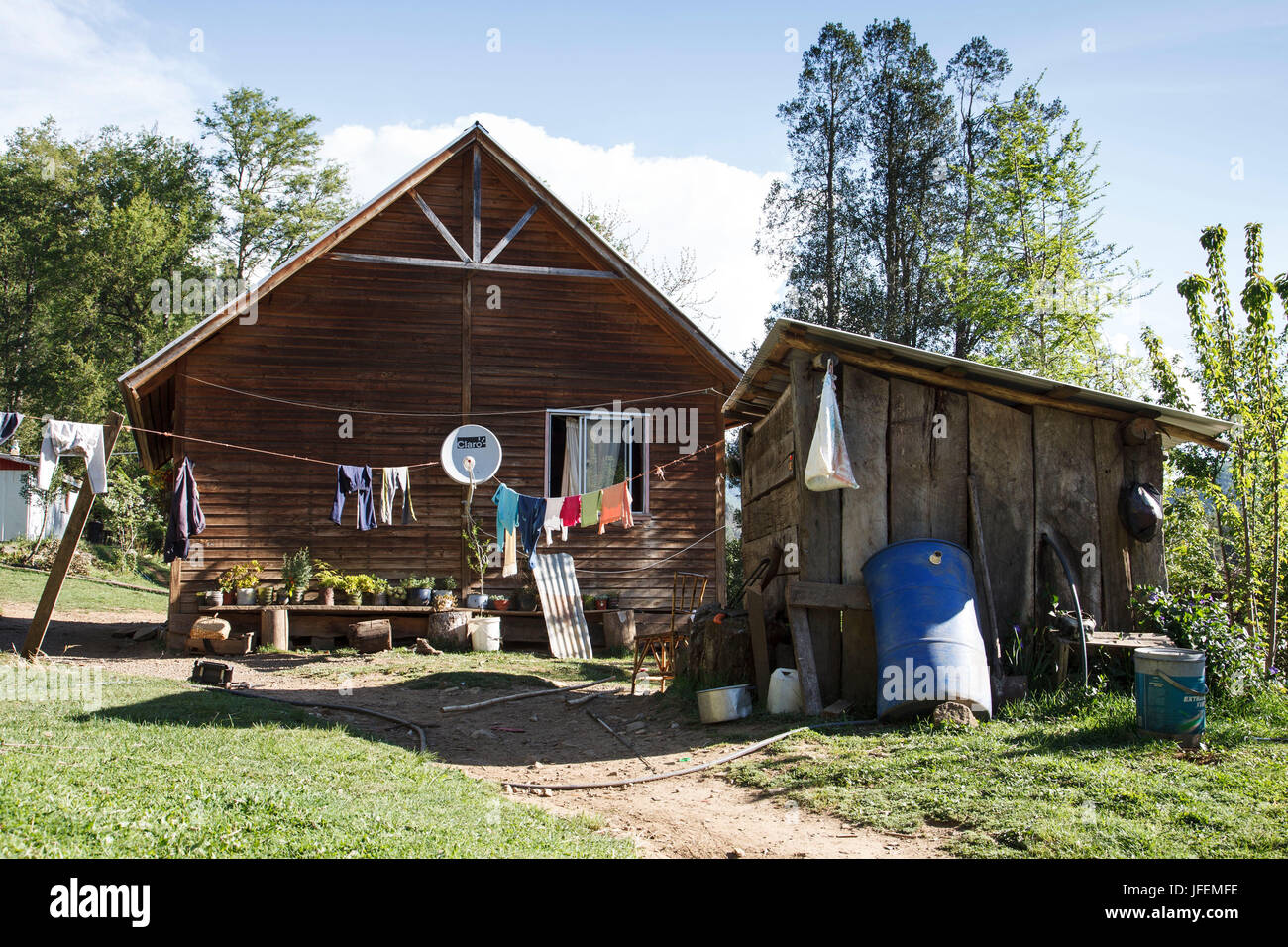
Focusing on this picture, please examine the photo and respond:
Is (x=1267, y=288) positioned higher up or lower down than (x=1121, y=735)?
higher up

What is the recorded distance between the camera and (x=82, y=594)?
2103 centimetres

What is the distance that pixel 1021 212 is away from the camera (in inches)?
843

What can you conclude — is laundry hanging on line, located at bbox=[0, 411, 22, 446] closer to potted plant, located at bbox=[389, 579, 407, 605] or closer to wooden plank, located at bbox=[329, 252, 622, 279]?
wooden plank, located at bbox=[329, 252, 622, 279]

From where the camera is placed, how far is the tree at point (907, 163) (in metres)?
30.4

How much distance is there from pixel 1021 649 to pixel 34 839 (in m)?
7.18

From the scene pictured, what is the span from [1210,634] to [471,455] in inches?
371

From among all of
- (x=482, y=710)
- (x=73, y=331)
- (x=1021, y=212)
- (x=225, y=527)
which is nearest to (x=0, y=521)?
(x=73, y=331)

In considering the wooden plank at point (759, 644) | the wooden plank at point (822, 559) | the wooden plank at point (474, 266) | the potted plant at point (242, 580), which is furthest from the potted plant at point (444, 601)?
the wooden plank at point (822, 559)

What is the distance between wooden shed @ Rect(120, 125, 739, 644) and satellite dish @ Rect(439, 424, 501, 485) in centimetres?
127

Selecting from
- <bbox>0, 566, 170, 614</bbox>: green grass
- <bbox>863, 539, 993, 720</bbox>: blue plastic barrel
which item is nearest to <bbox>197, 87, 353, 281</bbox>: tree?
<bbox>0, 566, 170, 614</bbox>: green grass

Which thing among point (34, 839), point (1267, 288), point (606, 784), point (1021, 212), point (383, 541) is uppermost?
point (1021, 212)

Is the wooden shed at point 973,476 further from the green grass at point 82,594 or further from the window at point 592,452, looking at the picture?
the green grass at point 82,594

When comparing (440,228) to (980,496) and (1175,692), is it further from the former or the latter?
(1175,692)
